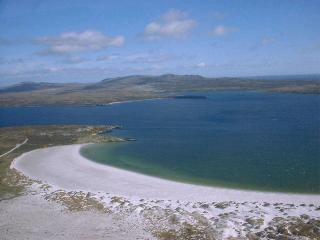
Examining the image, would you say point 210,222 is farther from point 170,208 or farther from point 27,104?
point 27,104

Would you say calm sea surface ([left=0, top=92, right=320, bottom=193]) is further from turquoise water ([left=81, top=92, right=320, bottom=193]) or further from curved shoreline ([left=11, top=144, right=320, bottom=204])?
curved shoreline ([left=11, top=144, right=320, bottom=204])

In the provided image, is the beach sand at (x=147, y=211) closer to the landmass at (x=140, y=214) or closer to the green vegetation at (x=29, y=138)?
the landmass at (x=140, y=214)

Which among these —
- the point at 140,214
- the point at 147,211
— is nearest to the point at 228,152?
the point at 147,211

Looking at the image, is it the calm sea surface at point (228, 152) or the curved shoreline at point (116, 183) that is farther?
the calm sea surface at point (228, 152)

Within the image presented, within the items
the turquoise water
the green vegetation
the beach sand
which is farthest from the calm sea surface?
the green vegetation

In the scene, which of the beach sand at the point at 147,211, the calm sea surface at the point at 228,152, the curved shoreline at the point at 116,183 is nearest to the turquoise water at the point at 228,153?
the calm sea surface at the point at 228,152
